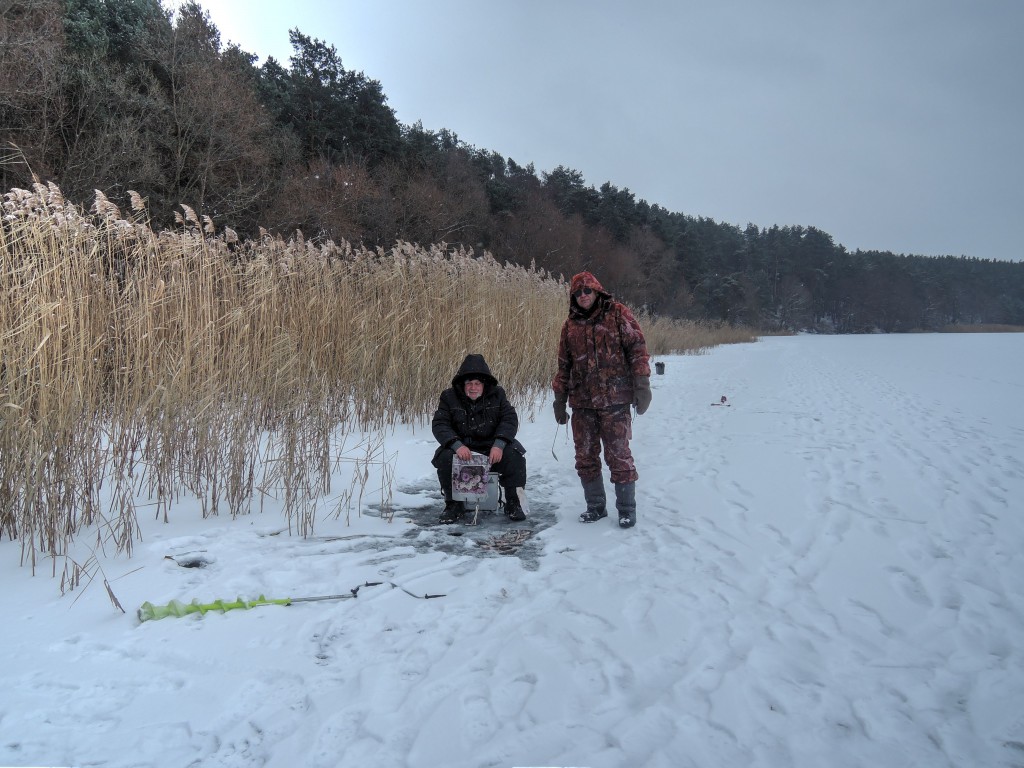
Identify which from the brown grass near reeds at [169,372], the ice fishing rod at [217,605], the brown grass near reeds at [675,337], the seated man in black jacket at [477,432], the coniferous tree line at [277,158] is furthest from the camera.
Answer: the brown grass near reeds at [675,337]

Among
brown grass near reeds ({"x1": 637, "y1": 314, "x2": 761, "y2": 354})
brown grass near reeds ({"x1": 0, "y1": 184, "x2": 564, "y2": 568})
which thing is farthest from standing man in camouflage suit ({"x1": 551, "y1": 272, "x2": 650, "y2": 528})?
brown grass near reeds ({"x1": 637, "y1": 314, "x2": 761, "y2": 354})

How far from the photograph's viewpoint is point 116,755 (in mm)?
1667

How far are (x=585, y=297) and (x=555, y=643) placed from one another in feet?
7.43

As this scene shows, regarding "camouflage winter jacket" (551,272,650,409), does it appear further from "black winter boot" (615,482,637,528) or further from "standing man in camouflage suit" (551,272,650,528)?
"black winter boot" (615,482,637,528)

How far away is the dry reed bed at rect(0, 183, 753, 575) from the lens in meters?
2.86

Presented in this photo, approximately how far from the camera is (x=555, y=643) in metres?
2.33

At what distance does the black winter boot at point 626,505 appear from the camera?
3.74 meters

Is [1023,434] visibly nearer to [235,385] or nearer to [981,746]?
[981,746]

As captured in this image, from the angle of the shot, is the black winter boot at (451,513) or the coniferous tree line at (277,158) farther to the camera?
the coniferous tree line at (277,158)

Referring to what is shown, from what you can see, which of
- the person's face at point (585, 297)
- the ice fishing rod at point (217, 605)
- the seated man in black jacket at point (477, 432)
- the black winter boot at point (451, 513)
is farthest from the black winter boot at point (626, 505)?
the ice fishing rod at point (217, 605)

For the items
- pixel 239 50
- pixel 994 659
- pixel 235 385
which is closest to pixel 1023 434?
pixel 994 659

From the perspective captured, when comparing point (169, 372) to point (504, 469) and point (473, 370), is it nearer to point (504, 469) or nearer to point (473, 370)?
point (473, 370)

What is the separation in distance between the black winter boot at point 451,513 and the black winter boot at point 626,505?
1.07 metres

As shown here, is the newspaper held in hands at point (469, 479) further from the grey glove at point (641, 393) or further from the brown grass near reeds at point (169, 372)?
the grey glove at point (641, 393)
